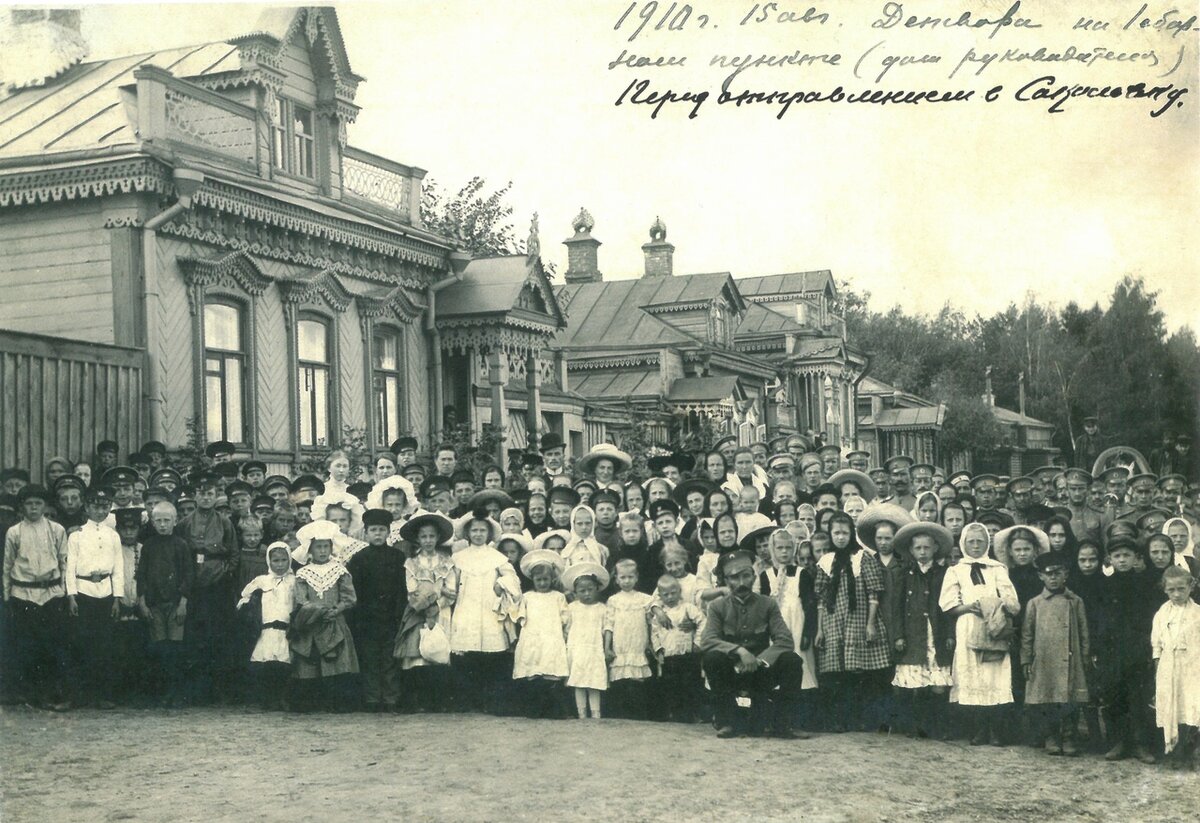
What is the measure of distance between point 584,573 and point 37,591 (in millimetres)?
3788

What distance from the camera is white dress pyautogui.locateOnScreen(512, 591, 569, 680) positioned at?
8.38 meters

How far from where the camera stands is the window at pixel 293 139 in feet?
50.5

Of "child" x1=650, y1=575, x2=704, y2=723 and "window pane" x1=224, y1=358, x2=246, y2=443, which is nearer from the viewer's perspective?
"child" x1=650, y1=575, x2=704, y2=723

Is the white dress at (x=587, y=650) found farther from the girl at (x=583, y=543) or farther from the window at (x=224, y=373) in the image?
the window at (x=224, y=373)

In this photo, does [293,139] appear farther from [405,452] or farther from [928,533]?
[928,533]

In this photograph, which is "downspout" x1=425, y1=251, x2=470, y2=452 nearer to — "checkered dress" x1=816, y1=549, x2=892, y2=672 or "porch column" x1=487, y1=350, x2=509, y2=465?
"porch column" x1=487, y1=350, x2=509, y2=465

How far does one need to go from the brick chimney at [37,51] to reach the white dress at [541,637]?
1048cm

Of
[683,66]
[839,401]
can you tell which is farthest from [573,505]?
[839,401]

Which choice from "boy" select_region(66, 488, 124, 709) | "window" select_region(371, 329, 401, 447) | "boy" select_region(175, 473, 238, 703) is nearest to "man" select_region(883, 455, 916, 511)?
"boy" select_region(175, 473, 238, 703)

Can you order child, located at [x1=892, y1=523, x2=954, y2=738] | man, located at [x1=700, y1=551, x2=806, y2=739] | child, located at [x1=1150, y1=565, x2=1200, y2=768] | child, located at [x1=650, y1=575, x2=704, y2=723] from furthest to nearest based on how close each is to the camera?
1. child, located at [x1=650, y1=575, x2=704, y2=723]
2. child, located at [x1=892, y1=523, x2=954, y2=738]
3. man, located at [x1=700, y1=551, x2=806, y2=739]
4. child, located at [x1=1150, y1=565, x2=1200, y2=768]

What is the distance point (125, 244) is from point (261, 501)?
4.69m

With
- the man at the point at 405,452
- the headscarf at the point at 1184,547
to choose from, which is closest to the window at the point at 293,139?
the man at the point at 405,452

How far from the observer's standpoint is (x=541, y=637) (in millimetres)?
8453

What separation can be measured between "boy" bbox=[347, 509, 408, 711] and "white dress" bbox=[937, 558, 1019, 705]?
375 cm
